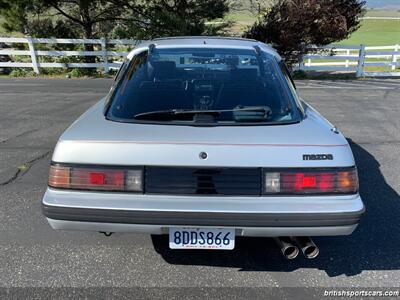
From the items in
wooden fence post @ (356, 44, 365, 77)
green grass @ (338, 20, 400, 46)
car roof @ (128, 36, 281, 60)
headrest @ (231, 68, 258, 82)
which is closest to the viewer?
headrest @ (231, 68, 258, 82)

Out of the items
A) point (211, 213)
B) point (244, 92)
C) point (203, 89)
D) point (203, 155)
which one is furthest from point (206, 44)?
point (211, 213)

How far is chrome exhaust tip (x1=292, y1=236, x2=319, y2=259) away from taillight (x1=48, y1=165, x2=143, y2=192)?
1.18 meters

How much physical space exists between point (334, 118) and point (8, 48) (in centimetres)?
1423

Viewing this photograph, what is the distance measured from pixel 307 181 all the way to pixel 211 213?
635mm

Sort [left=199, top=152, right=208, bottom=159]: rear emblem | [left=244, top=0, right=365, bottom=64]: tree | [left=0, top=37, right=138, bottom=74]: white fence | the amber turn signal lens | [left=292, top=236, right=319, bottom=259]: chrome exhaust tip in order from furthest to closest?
[left=0, top=37, right=138, bottom=74]: white fence < [left=244, top=0, right=365, bottom=64]: tree < [left=292, top=236, right=319, bottom=259]: chrome exhaust tip < the amber turn signal lens < [left=199, top=152, right=208, bottom=159]: rear emblem

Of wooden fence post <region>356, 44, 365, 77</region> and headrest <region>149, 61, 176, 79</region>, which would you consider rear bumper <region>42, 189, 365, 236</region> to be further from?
wooden fence post <region>356, 44, 365, 77</region>

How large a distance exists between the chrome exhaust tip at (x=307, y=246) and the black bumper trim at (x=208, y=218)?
0.32m

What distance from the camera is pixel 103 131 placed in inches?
105

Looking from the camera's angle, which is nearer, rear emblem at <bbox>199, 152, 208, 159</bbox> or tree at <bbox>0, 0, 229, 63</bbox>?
rear emblem at <bbox>199, 152, 208, 159</bbox>

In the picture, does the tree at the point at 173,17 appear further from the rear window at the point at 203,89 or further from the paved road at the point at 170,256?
the rear window at the point at 203,89

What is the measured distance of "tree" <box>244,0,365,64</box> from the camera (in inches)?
571

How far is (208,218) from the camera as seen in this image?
249cm

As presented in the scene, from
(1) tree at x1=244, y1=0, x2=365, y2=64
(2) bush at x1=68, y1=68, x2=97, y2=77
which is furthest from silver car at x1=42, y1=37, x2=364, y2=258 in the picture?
(1) tree at x1=244, y1=0, x2=365, y2=64

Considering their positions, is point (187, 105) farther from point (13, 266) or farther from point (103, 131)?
point (13, 266)
